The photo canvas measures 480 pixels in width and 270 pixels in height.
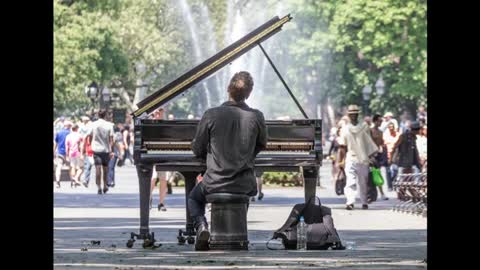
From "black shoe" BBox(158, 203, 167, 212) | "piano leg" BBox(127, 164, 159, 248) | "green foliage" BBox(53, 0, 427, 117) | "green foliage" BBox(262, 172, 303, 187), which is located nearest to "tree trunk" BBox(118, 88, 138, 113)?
"green foliage" BBox(53, 0, 427, 117)

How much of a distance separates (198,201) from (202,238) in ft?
1.63

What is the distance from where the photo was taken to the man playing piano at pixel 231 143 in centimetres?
1784

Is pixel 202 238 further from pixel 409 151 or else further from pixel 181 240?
pixel 409 151

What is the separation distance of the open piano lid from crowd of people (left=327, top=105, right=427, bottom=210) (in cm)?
1003

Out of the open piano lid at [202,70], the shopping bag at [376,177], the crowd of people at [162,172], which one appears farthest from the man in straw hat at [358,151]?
the open piano lid at [202,70]

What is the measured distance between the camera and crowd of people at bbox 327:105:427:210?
1215 inches

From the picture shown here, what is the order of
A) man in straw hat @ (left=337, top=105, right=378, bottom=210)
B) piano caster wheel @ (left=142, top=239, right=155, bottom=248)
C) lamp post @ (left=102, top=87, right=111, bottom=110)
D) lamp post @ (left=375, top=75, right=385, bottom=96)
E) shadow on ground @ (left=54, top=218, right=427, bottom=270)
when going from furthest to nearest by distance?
lamp post @ (left=102, top=87, right=111, bottom=110), lamp post @ (left=375, top=75, right=385, bottom=96), man in straw hat @ (left=337, top=105, right=378, bottom=210), piano caster wheel @ (left=142, top=239, right=155, bottom=248), shadow on ground @ (left=54, top=218, right=427, bottom=270)

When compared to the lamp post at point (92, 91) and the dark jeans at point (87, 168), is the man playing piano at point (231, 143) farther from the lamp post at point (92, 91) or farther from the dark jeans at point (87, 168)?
the lamp post at point (92, 91)

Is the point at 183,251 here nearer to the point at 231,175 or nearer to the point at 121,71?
the point at 231,175

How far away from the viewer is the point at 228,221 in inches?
713

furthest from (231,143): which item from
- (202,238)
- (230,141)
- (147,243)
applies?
(147,243)

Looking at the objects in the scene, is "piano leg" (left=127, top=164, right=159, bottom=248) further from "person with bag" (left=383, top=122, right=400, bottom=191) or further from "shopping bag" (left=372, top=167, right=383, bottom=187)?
"person with bag" (left=383, top=122, right=400, bottom=191)
